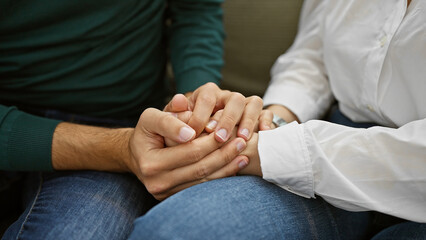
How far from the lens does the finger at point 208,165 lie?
564 mm

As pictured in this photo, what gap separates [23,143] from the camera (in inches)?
25.5

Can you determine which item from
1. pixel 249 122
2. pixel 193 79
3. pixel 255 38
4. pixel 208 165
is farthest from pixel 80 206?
pixel 255 38

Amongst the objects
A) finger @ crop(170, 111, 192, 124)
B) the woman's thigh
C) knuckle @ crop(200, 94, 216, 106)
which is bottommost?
the woman's thigh

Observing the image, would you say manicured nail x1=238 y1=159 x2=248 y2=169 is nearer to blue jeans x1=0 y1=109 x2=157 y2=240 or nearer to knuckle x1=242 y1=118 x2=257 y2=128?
knuckle x1=242 y1=118 x2=257 y2=128

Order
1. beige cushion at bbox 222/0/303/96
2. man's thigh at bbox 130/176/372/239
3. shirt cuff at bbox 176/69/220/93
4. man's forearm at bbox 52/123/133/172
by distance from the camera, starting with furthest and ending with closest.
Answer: beige cushion at bbox 222/0/303/96
shirt cuff at bbox 176/69/220/93
man's forearm at bbox 52/123/133/172
man's thigh at bbox 130/176/372/239

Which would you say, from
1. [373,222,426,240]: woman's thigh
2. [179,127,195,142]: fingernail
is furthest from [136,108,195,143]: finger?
[373,222,426,240]: woman's thigh

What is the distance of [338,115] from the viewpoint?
79 centimetres

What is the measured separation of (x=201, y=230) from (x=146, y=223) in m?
0.08

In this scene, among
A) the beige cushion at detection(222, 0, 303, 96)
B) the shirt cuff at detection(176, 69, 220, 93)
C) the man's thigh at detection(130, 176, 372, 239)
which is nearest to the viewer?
the man's thigh at detection(130, 176, 372, 239)

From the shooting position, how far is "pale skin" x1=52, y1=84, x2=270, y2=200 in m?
0.56

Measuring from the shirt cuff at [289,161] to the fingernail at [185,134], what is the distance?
0.40 ft

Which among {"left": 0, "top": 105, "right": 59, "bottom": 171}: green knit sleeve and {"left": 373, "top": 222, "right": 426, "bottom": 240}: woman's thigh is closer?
{"left": 373, "top": 222, "right": 426, "bottom": 240}: woman's thigh

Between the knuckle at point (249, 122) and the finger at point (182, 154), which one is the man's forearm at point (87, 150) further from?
the knuckle at point (249, 122)

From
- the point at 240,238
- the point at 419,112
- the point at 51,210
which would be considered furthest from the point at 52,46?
the point at 419,112
